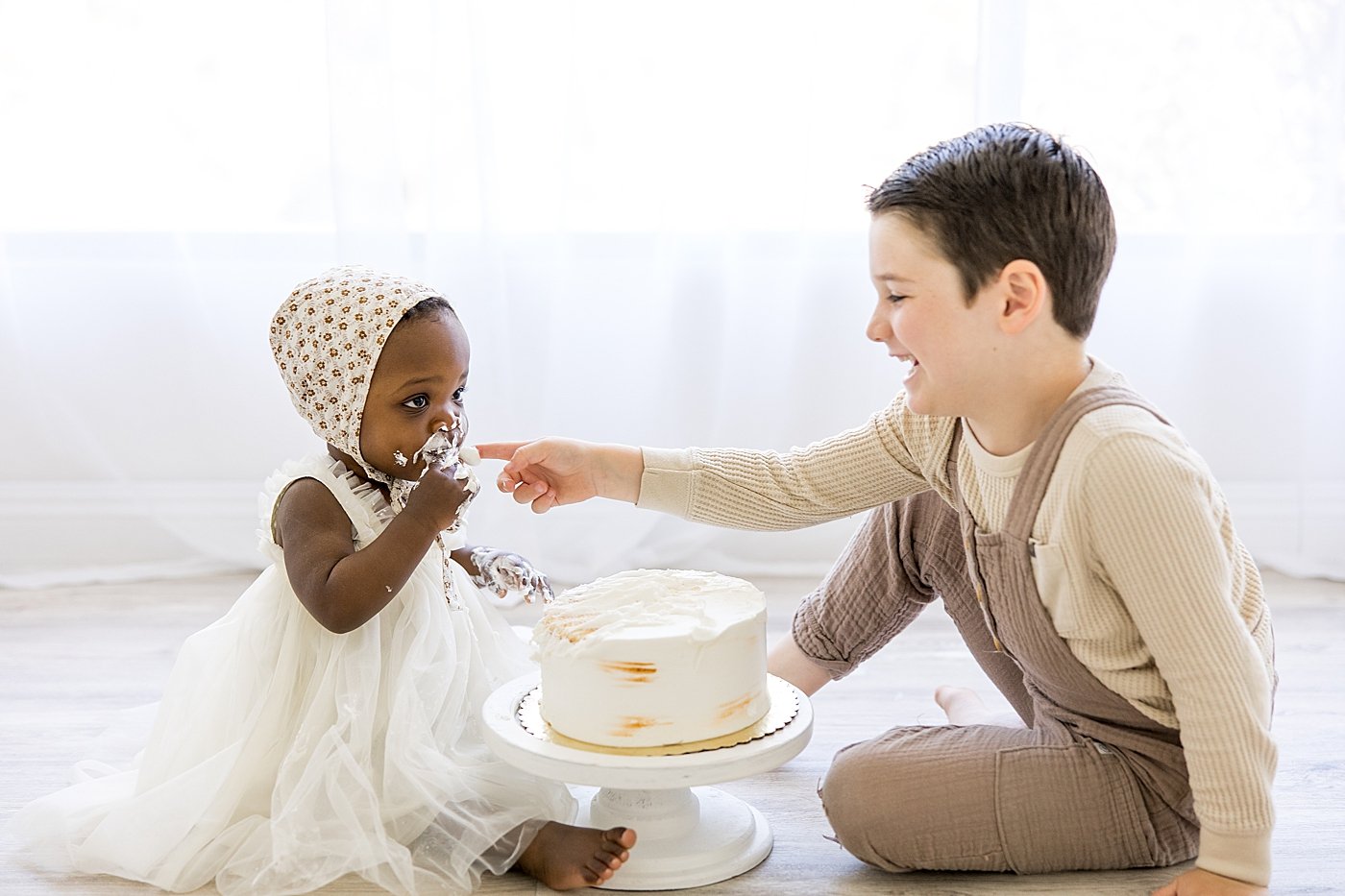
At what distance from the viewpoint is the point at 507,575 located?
5.22 feet

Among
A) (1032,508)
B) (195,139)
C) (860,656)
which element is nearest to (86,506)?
(195,139)

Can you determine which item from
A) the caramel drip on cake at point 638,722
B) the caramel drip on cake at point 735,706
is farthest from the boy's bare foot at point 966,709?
the caramel drip on cake at point 638,722

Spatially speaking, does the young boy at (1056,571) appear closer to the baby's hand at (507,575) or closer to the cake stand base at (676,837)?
the cake stand base at (676,837)

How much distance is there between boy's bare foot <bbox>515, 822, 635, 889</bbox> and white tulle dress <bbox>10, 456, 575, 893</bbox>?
2cm

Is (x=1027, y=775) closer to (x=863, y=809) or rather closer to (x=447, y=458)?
(x=863, y=809)

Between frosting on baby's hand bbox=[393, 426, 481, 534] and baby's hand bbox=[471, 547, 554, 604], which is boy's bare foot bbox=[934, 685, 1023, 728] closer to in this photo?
baby's hand bbox=[471, 547, 554, 604]

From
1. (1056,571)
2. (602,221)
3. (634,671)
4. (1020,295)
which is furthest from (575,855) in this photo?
(602,221)

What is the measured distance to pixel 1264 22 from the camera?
2.46 metres

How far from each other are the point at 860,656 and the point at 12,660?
128cm

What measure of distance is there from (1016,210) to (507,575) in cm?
Answer: 70

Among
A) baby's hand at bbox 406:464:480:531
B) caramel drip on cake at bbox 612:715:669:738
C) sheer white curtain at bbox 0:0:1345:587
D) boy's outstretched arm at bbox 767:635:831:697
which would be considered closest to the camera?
caramel drip on cake at bbox 612:715:669:738

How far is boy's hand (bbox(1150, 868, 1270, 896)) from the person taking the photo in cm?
120

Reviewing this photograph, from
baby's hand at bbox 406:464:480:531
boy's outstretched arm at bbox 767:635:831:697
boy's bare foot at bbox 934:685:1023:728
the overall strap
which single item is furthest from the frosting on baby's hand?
boy's bare foot at bbox 934:685:1023:728

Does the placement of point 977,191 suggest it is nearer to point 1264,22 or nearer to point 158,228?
point 1264,22
